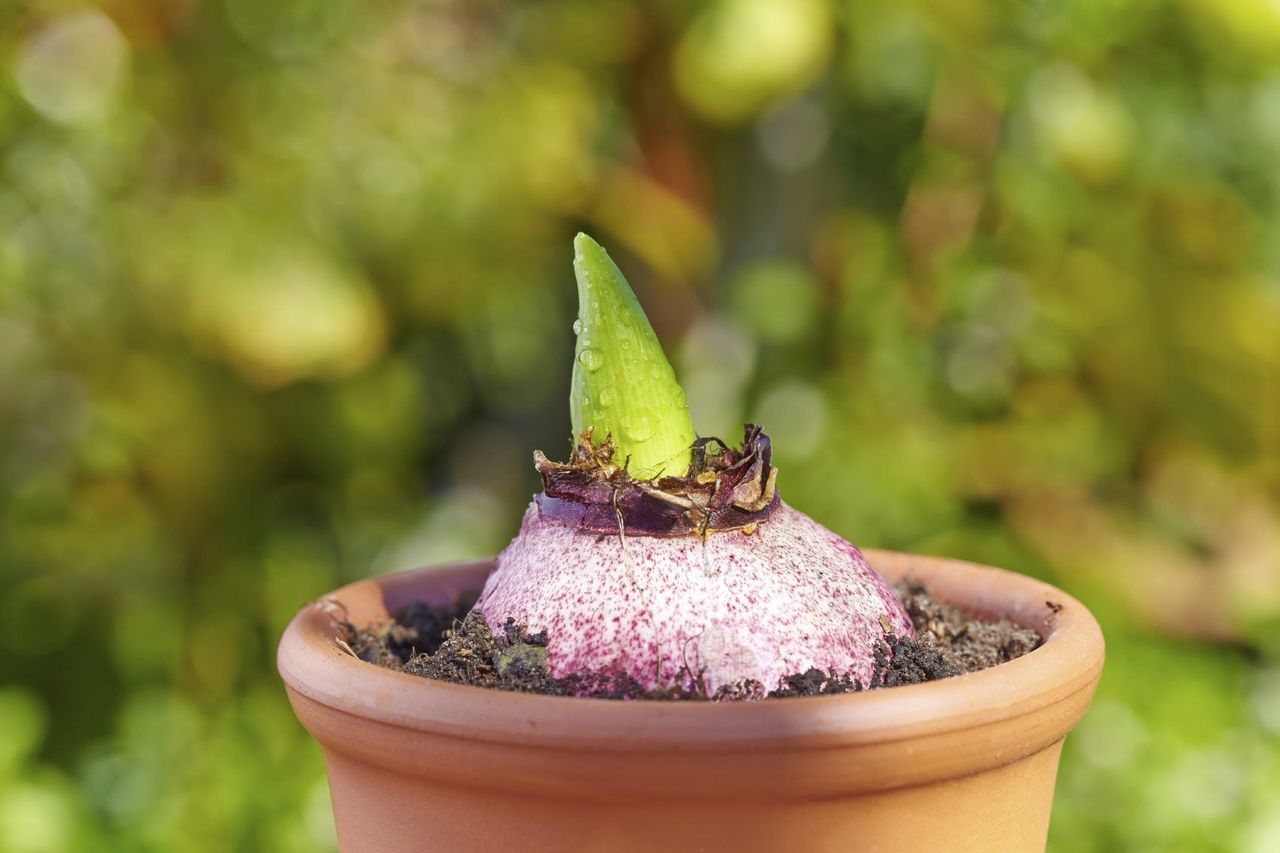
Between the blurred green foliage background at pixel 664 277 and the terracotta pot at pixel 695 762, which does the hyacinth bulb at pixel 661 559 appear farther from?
the blurred green foliage background at pixel 664 277

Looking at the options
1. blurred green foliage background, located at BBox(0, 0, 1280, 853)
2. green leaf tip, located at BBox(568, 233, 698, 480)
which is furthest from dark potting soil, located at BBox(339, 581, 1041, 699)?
blurred green foliage background, located at BBox(0, 0, 1280, 853)

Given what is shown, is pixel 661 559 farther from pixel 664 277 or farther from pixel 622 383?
pixel 664 277

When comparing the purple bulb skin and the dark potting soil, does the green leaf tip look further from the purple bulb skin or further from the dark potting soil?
the dark potting soil

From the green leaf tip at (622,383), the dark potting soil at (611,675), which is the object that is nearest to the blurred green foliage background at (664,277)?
the dark potting soil at (611,675)

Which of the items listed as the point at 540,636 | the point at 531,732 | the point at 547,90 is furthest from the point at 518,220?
the point at 531,732

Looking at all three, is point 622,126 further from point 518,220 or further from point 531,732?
point 531,732

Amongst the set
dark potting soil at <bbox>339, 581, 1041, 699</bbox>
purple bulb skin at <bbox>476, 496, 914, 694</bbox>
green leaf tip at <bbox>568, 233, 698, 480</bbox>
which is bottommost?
dark potting soil at <bbox>339, 581, 1041, 699</bbox>
